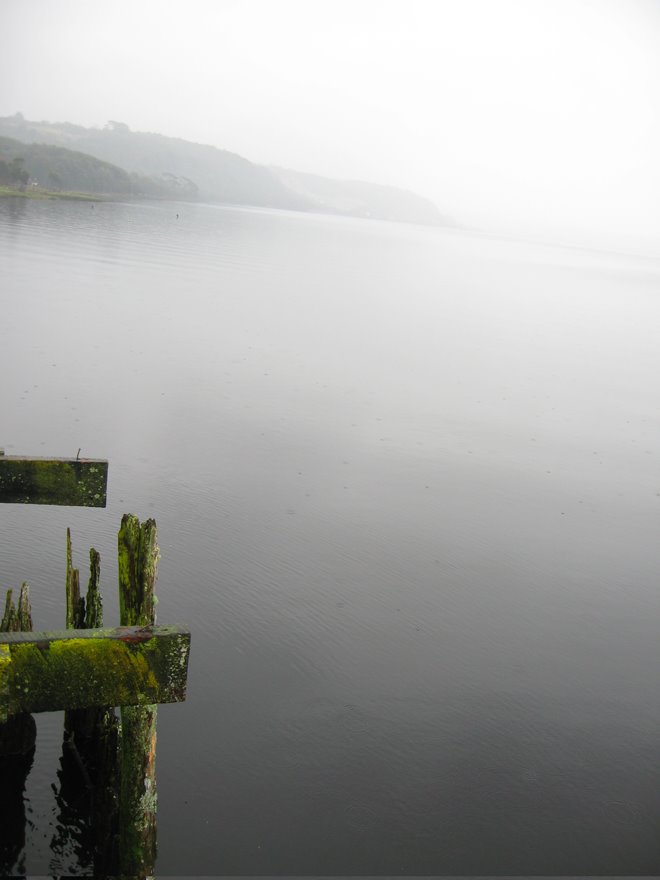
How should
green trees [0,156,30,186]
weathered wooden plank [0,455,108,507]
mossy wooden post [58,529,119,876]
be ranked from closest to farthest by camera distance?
1. weathered wooden plank [0,455,108,507]
2. mossy wooden post [58,529,119,876]
3. green trees [0,156,30,186]

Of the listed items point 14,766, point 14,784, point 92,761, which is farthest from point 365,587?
point 14,784

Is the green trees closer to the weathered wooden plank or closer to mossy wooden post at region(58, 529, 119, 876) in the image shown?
mossy wooden post at region(58, 529, 119, 876)

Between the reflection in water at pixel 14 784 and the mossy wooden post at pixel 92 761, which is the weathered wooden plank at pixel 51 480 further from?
the reflection in water at pixel 14 784

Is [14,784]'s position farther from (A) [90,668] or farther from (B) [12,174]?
(B) [12,174]

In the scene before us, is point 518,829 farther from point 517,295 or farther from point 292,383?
point 517,295

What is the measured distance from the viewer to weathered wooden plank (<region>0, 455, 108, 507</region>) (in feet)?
23.2

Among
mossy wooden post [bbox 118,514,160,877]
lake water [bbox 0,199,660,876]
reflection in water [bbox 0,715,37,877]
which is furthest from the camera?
lake water [bbox 0,199,660,876]

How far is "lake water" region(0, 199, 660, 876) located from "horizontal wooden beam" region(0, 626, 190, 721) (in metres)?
3.35

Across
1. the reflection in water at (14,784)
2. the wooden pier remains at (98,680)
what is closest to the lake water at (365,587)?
the reflection in water at (14,784)

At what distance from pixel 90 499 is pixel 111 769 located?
9.34 ft

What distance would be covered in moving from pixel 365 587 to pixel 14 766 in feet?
22.4

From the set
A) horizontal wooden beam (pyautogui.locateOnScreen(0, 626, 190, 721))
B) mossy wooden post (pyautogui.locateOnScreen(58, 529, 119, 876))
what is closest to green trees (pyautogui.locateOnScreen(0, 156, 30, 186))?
mossy wooden post (pyautogui.locateOnScreen(58, 529, 119, 876))

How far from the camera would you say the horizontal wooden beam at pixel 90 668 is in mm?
5352

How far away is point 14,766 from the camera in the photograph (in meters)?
8.77
